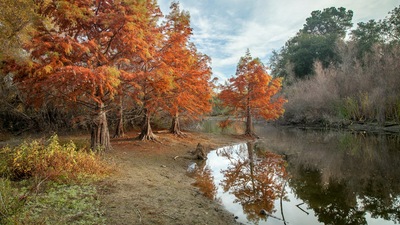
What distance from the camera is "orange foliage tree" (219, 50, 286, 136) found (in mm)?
20844

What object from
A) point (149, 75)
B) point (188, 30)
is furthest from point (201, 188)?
point (188, 30)

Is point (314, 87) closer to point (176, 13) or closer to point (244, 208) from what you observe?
point (176, 13)

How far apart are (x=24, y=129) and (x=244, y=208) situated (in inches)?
676

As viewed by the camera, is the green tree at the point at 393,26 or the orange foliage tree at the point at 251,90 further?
the green tree at the point at 393,26

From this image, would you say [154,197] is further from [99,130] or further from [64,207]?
[99,130]

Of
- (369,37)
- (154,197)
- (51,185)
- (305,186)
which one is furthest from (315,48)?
(51,185)

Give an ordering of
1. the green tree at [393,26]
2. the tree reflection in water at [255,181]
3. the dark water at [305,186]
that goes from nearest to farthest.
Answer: the dark water at [305,186]
the tree reflection in water at [255,181]
the green tree at [393,26]

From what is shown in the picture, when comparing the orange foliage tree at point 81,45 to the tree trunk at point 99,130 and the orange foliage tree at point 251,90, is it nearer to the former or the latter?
the tree trunk at point 99,130

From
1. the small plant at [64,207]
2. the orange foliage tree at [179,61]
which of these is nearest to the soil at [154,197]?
the small plant at [64,207]

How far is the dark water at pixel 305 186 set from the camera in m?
6.17

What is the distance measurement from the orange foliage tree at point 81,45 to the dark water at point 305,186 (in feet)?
16.5

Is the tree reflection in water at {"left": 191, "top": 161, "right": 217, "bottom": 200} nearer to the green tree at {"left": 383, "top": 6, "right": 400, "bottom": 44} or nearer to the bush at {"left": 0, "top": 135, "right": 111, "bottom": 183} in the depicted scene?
the bush at {"left": 0, "top": 135, "right": 111, "bottom": 183}

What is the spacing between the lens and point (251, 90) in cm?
2152

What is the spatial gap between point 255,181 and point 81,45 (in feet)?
24.3
